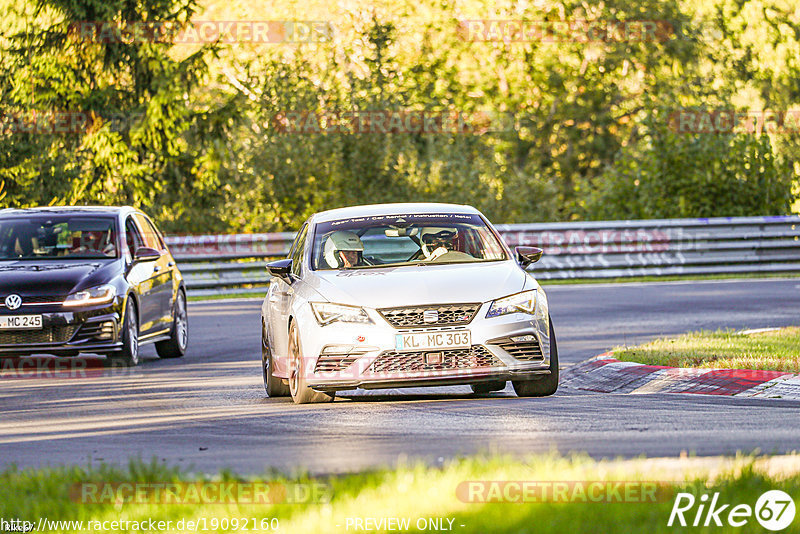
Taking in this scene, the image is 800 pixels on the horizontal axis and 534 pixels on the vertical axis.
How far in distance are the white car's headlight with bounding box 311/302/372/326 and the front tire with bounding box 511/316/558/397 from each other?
1.35 meters

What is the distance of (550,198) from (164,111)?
41.6 feet

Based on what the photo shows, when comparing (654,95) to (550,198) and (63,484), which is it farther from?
(63,484)

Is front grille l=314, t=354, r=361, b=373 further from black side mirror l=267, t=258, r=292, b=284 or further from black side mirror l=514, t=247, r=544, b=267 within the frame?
black side mirror l=514, t=247, r=544, b=267

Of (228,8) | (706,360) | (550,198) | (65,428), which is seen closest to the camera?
(65,428)

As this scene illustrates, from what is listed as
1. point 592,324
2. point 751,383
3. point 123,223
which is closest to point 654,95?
point 592,324

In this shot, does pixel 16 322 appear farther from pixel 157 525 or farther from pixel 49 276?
pixel 157 525

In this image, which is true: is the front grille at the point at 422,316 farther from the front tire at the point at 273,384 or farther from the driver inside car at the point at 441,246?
the front tire at the point at 273,384

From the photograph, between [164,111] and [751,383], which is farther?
[164,111]

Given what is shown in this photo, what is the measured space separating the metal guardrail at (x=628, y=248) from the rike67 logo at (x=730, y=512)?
889 inches

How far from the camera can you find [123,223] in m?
16.6

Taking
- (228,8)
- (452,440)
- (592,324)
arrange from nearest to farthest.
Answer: (452,440), (592,324), (228,8)

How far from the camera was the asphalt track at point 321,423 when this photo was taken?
8.28 metres

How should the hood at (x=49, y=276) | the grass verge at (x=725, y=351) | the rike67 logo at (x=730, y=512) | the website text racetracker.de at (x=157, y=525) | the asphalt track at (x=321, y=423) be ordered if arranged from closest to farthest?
the rike67 logo at (x=730, y=512)
the website text racetracker.de at (x=157, y=525)
the asphalt track at (x=321, y=423)
the grass verge at (x=725, y=351)
the hood at (x=49, y=276)
